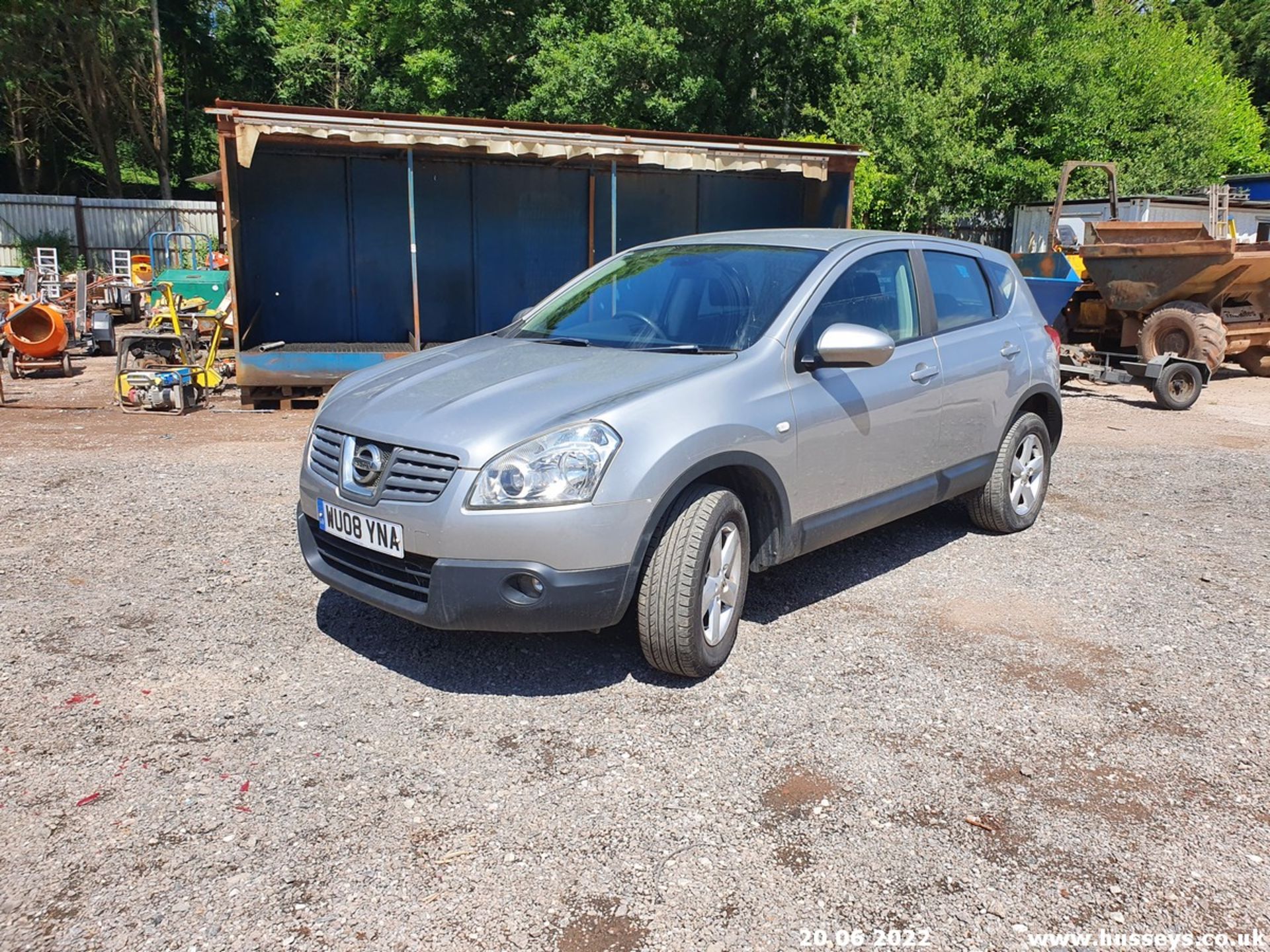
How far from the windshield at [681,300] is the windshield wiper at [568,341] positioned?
0.01m

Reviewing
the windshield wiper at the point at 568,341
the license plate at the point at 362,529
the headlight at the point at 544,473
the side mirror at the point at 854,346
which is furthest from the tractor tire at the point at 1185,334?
the license plate at the point at 362,529

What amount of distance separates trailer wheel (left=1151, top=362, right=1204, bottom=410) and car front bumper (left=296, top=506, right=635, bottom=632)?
9.45 meters

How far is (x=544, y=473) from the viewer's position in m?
3.45

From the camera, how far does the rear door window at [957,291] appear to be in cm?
517

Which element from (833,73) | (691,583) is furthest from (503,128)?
(833,73)

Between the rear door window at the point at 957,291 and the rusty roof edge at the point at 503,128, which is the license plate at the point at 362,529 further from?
the rusty roof edge at the point at 503,128

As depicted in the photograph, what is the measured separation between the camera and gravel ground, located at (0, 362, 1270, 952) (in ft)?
8.70

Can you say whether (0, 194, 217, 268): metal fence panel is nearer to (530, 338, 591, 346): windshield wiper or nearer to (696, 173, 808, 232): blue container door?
(696, 173, 808, 232): blue container door

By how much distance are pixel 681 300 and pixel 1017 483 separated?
251 centimetres

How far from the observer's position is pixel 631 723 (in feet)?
11.9

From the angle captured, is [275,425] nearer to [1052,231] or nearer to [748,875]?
[748,875]

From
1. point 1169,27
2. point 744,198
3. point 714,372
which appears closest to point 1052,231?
point 744,198

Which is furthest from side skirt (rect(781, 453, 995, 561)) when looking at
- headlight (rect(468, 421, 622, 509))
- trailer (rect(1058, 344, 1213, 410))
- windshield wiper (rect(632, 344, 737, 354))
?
trailer (rect(1058, 344, 1213, 410))

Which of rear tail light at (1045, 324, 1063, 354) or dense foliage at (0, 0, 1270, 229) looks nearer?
rear tail light at (1045, 324, 1063, 354)
